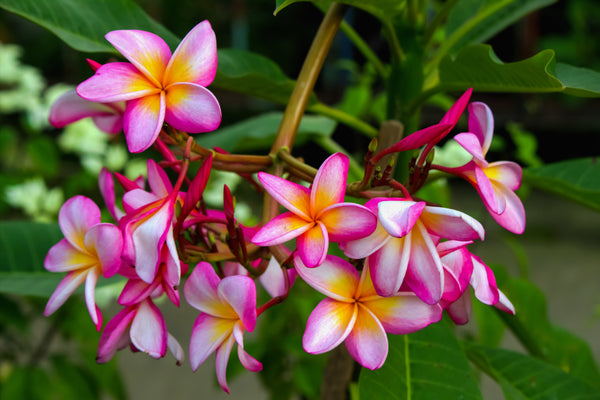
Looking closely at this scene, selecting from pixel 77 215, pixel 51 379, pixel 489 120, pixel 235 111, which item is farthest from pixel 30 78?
pixel 235 111

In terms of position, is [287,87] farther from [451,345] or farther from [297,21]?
[297,21]

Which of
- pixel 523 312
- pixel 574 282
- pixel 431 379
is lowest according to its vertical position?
pixel 574 282

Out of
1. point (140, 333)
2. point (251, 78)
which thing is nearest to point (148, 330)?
point (140, 333)

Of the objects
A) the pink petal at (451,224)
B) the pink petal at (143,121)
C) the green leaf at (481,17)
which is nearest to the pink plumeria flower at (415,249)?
the pink petal at (451,224)

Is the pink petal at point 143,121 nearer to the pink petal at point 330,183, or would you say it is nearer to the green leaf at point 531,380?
the pink petal at point 330,183

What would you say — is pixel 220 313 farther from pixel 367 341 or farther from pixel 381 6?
pixel 381 6

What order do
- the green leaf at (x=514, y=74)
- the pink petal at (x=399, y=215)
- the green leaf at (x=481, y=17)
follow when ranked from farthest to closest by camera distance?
the green leaf at (x=481, y=17), the green leaf at (x=514, y=74), the pink petal at (x=399, y=215)
